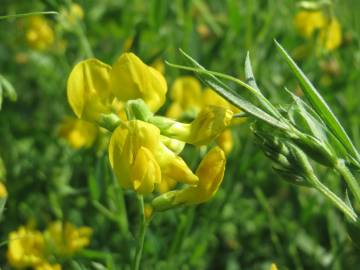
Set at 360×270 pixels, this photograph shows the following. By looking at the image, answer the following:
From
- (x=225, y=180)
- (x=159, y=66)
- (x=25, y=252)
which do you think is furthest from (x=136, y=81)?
(x=159, y=66)

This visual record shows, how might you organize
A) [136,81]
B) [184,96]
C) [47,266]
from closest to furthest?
1. [136,81]
2. [47,266]
3. [184,96]

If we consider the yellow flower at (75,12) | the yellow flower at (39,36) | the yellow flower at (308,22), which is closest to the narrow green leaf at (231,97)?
the yellow flower at (75,12)

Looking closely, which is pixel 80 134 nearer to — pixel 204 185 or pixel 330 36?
pixel 330 36

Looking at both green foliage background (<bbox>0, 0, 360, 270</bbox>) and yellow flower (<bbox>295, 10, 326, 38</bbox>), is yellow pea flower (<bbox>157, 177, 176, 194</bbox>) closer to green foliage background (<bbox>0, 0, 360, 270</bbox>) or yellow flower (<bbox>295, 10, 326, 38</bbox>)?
green foliage background (<bbox>0, 0, 360, 270</bbox>)

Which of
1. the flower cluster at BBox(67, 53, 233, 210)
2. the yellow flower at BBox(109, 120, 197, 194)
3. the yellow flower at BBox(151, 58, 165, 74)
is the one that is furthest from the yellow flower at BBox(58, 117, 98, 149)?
the yellow flower at BBox(109, 120, 197, 194)

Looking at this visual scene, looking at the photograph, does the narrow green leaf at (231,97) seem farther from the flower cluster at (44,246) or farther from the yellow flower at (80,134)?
the yellow flower at (80,134)
